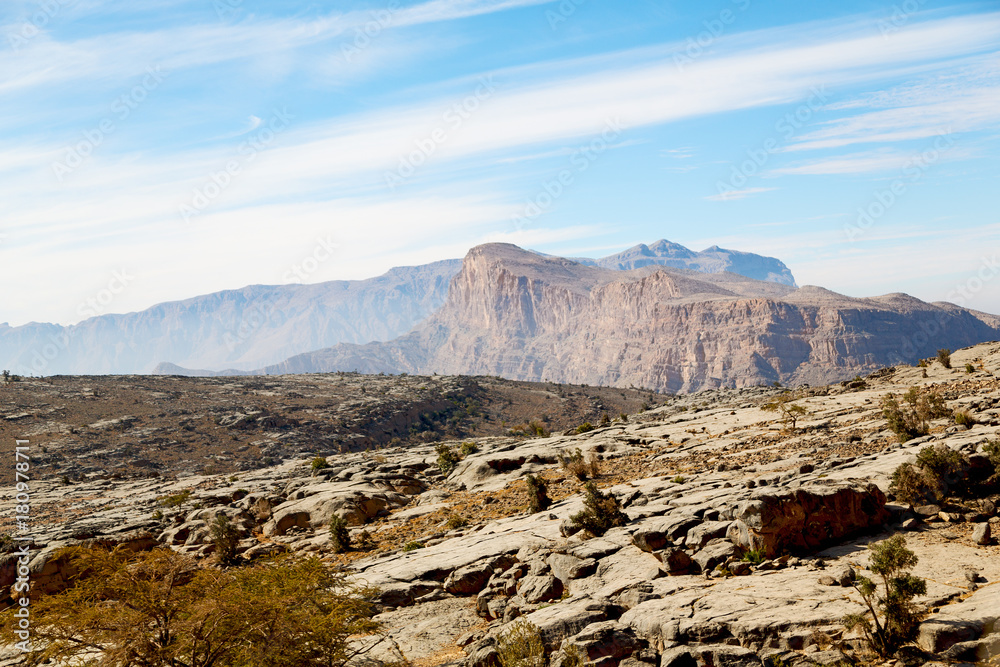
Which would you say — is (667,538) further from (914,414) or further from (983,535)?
(914,414)

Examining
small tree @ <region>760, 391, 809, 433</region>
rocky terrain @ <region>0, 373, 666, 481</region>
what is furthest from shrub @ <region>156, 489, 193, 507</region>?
small tree @ <region>760, 391, 809, 433</region>

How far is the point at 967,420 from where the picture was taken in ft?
61.8

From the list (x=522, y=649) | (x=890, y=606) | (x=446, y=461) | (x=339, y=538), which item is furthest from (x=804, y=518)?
(x=446, y=461)

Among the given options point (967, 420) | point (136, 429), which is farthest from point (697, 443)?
point (136, 429)

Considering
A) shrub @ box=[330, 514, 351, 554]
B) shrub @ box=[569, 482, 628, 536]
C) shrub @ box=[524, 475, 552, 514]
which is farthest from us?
shrub @ box=[330, 514, 351, 554]

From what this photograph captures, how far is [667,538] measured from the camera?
49.1 feet

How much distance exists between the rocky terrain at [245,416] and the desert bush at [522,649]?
120 ft

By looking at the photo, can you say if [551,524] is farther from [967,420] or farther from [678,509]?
[967,420]

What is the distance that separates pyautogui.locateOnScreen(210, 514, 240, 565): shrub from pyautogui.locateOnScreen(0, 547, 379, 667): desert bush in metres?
10.9

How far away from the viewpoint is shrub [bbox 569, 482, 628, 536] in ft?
56.4

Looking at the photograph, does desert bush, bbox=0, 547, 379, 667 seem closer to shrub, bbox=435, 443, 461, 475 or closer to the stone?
the stone

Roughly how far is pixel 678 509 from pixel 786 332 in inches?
7955

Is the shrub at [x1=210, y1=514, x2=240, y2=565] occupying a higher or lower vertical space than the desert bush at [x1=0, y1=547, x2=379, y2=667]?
lower

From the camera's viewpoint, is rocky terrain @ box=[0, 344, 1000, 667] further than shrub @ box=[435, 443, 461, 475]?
No
